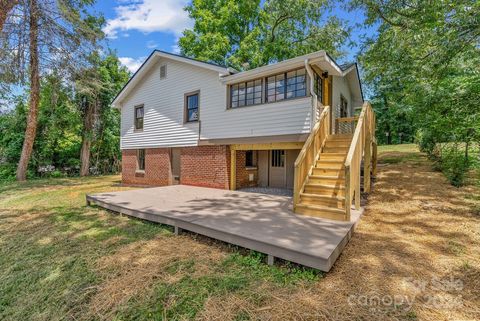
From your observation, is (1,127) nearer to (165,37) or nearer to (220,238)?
(165,37)

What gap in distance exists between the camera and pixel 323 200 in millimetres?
4855

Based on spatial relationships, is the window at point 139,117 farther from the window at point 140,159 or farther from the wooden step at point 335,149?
the wooden step at point 335,149

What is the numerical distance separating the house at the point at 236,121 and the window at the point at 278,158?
44 millimetres

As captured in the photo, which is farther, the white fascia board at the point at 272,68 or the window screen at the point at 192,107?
the window screen at the point at 192,107

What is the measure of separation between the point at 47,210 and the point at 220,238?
19.8ft

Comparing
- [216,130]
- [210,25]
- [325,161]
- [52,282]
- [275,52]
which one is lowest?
[52,282]

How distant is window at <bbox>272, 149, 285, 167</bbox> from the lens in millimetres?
10252

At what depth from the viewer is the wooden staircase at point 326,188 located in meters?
4.66

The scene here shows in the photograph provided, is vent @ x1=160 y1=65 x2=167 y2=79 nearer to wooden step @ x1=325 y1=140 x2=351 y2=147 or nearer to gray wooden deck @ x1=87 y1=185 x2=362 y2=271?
gray wooden deck @ x1=87 y1=185 x2=362 y2=271

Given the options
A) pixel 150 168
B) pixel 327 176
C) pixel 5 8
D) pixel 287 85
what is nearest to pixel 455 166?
pixel 327 176

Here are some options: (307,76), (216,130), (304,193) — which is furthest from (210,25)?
(304,193)

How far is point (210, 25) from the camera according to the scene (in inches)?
728

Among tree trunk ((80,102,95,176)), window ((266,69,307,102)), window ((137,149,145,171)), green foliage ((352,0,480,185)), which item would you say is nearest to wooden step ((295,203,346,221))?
window ((266,69,307,102))

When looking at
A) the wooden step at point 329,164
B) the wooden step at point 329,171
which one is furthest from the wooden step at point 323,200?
the wooden step at point 329,164
